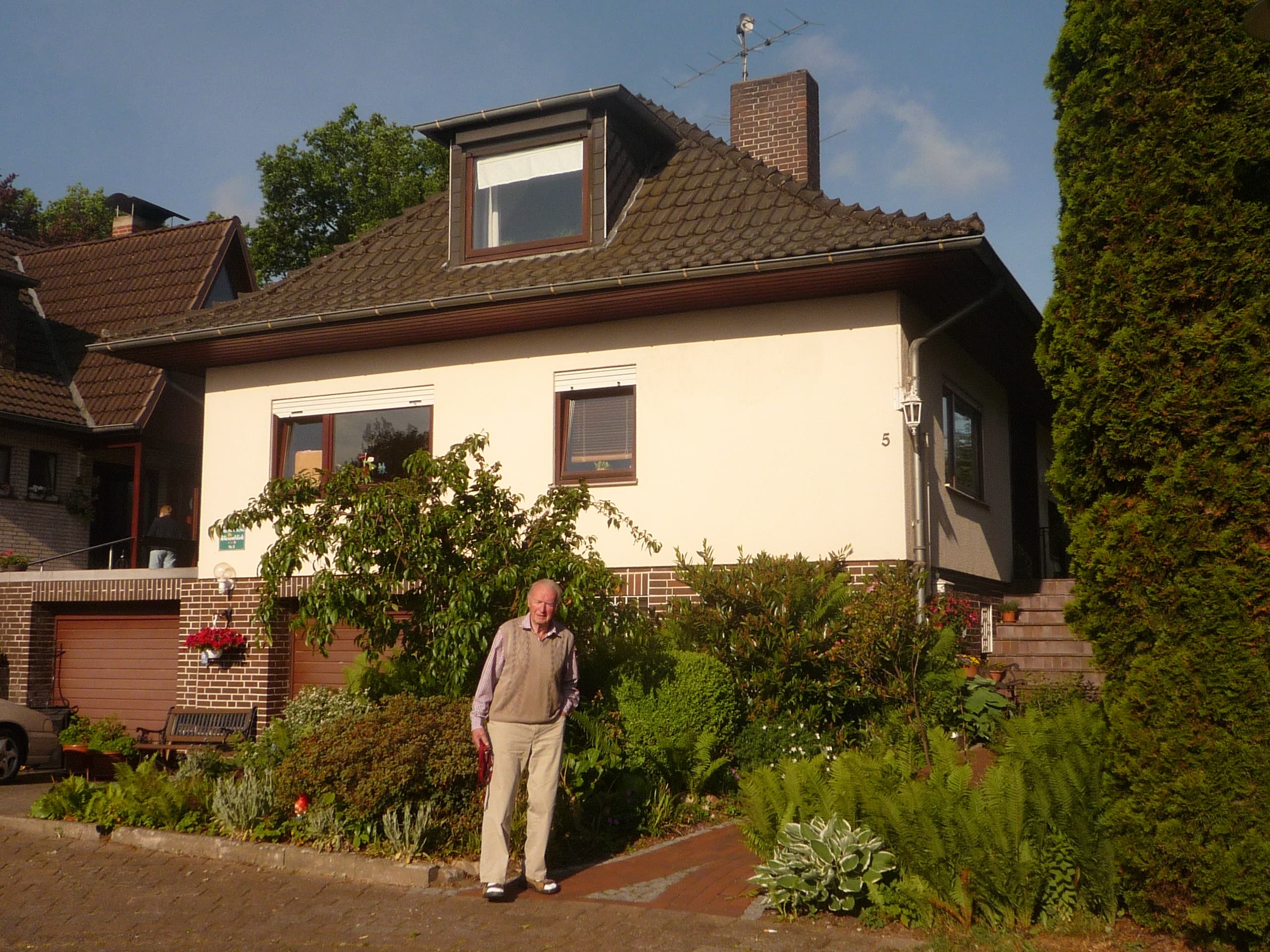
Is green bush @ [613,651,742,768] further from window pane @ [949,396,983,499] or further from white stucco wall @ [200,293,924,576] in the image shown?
window pane @ [949,396,983,499]

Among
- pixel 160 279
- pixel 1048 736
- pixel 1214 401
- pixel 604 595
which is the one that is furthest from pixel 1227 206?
pixel 160 279

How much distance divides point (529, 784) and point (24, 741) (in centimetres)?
871

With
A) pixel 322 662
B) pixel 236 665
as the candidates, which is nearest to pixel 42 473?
pixel 236 665

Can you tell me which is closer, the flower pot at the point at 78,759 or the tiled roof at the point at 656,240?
the tiled roof at the point at 656,240

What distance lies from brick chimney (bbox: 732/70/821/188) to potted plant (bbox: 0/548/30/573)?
1169 centimetres

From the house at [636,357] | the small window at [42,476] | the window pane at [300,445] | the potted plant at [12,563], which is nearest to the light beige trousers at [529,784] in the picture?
the house at [636,357]

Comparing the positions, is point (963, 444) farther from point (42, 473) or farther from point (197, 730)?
point (42, 473)

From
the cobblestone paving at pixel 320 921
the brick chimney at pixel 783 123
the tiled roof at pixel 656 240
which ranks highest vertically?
the brick chimney at pixel 783 123

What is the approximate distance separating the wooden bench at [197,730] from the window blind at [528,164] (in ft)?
22.4

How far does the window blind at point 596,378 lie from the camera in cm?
1300

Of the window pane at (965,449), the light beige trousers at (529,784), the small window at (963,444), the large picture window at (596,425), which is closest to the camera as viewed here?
the light beige trousers at (529,784)

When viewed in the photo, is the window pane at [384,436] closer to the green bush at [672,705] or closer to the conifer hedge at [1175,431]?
the green bush at [672,705]

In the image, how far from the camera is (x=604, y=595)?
921 centimetres

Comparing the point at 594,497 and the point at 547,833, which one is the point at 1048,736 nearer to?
the point at 547,833
